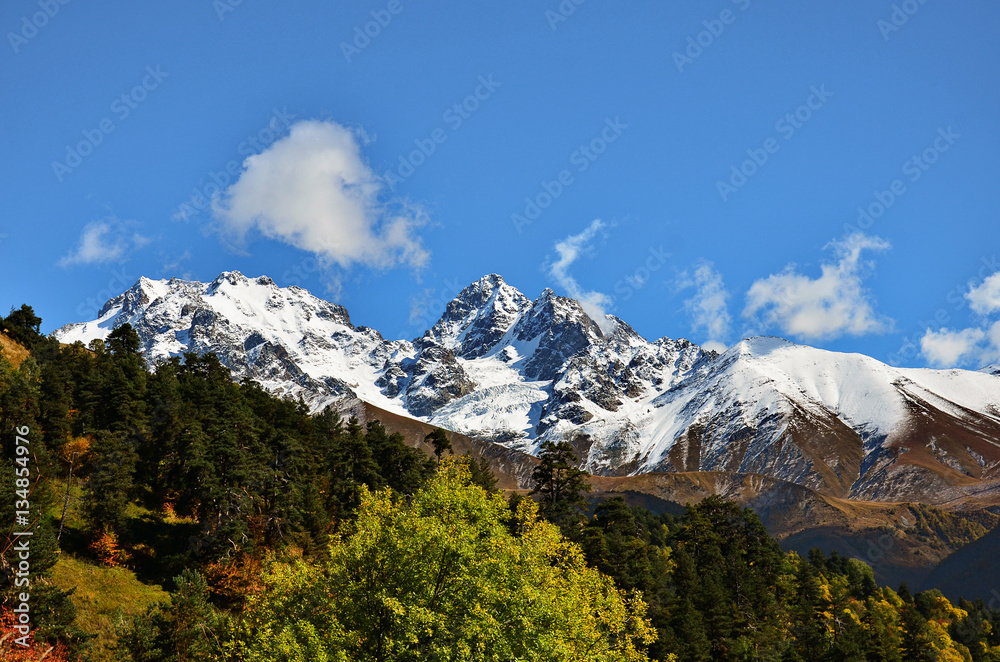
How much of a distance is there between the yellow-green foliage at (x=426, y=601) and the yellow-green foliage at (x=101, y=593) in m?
19.0

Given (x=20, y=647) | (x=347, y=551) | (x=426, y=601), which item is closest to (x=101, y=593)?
(x=20, y=647)

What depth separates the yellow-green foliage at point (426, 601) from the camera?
2620 centimetres

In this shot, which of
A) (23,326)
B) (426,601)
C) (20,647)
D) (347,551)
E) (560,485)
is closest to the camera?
(426,601)

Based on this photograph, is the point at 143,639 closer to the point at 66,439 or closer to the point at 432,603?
the point at 432,603

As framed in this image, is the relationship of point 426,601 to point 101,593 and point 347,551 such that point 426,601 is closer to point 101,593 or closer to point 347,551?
point 347,551

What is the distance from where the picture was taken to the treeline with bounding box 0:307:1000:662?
28016mm

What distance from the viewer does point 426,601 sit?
2739 centimetres

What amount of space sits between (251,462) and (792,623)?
253 ft

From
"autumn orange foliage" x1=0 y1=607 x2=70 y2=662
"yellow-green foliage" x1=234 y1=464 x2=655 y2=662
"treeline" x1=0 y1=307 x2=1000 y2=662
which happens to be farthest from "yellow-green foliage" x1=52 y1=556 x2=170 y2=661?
"yellow-green foliage" x1=234 y1=464 x2=655 y2=662

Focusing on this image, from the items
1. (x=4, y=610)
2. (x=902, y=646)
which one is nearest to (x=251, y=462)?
(x=4, y=610)

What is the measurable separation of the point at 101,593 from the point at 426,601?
3430cm

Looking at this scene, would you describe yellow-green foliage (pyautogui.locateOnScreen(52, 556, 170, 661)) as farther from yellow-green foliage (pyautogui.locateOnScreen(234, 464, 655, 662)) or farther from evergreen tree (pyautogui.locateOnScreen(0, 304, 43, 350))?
evergreen tree (pyautogui.locateOnScreen(0, 304, 43, 350))

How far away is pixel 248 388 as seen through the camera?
10162cm

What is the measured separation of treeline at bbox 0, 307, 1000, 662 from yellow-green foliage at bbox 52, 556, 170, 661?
1.62 meters
